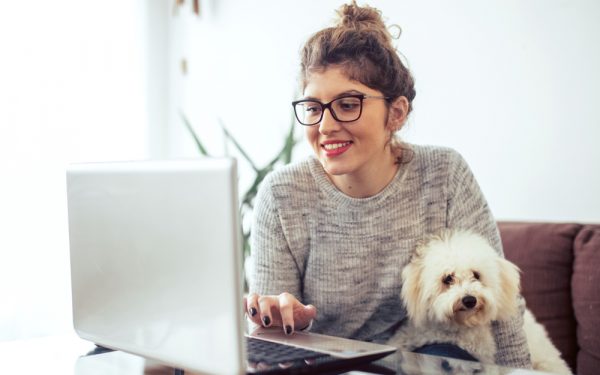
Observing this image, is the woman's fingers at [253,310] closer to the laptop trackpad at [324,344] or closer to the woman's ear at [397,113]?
the laptop trackpad at [324,344]

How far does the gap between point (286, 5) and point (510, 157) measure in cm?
125

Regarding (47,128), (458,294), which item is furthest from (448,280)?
(47,128)

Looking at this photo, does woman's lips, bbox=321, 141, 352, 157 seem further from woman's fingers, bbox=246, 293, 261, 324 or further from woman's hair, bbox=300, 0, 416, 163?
woman's fingers, bbox=246, 293, 261, 324

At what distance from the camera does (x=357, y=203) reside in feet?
4.86

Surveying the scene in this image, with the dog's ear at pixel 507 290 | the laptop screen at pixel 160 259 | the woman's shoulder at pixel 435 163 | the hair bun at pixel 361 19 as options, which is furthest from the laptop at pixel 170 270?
the hair bun at pixel 361 19

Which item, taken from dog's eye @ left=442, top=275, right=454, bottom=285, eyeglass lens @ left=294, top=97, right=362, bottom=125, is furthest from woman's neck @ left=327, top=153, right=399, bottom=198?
dog's eye @ left=442, top=275, right=454, bottom=285

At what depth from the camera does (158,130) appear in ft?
11.1

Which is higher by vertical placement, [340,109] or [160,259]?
[340,109]

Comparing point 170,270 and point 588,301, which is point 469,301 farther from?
point 170,270

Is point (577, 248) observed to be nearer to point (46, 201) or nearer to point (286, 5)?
point (286, 5)

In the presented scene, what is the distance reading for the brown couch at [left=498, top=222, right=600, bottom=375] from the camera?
1.67 metres

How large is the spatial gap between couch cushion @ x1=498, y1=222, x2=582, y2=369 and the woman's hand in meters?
0.88

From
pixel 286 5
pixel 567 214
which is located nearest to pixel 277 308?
pixel 567 214

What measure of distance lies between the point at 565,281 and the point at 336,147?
78 centimetres
